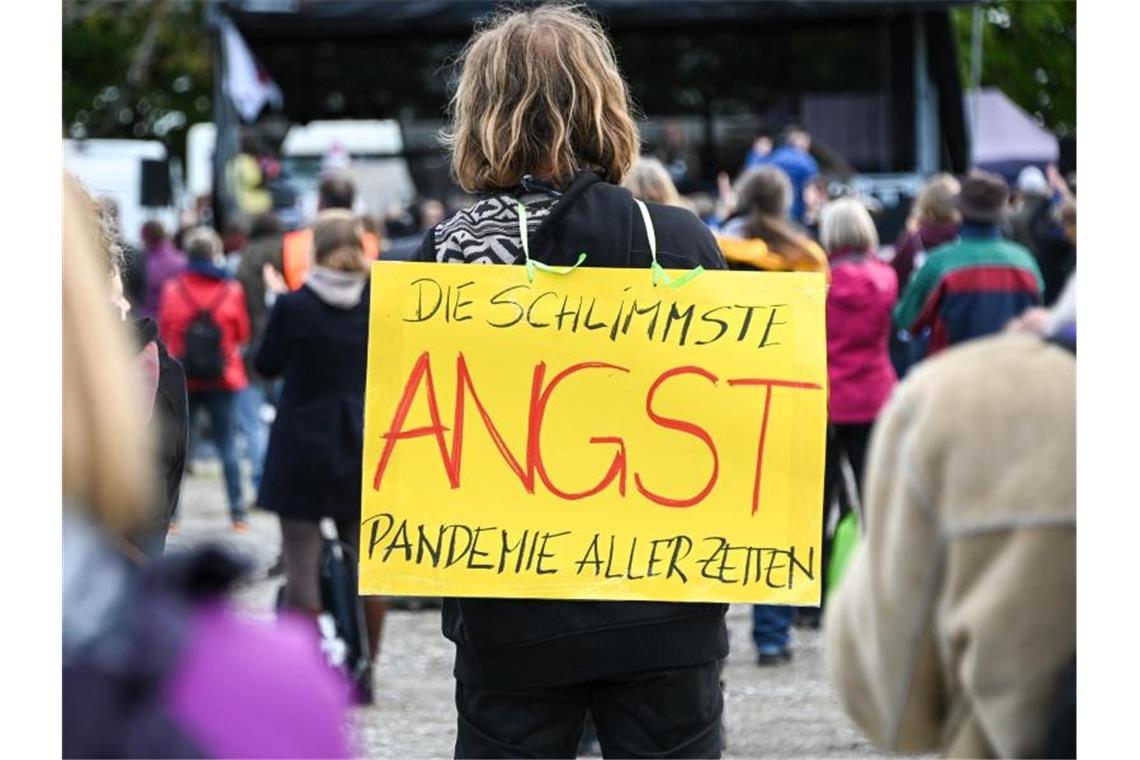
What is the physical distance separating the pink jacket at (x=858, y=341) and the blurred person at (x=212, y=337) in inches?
193

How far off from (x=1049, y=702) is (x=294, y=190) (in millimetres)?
16183

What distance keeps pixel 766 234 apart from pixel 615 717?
167 inches

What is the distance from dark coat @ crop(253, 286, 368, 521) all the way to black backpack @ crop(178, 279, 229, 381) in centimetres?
500

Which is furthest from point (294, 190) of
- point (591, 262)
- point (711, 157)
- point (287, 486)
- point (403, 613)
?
point (591, 262)

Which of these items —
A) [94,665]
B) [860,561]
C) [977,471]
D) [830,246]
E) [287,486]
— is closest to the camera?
[94,665]

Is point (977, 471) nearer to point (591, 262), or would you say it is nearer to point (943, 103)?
point (591, 262)

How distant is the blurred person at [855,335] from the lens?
26.5 feet

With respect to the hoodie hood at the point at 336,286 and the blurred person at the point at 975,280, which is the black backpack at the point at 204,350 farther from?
the blurred person at the point at 975,280

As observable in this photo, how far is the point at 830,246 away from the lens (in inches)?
331

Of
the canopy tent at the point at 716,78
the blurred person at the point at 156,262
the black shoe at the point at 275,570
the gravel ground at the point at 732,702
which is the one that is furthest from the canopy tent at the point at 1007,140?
the black shoe at the point at 275,570

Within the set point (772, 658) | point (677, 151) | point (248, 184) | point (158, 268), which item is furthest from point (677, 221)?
point (677, 151)

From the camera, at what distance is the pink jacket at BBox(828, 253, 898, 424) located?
806 cm

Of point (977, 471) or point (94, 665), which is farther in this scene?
point (977, 471)

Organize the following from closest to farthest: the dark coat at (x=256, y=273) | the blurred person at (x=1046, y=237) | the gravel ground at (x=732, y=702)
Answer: the gravel ground at (x=732, y=702), the dark coat at (x=256, y=273), the blurred person at (x=1046, y=237)
